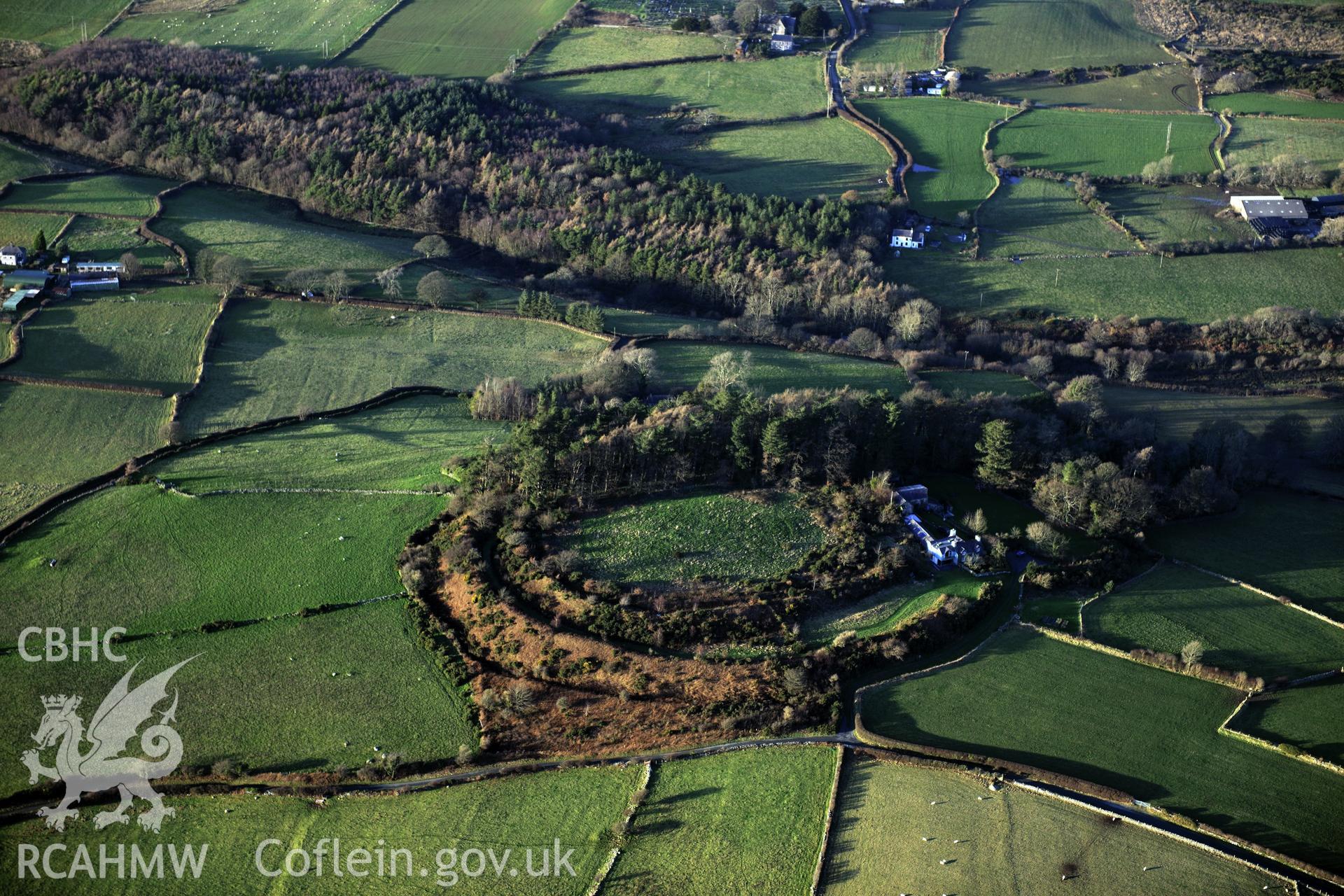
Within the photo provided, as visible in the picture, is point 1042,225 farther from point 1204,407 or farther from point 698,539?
point 698,539

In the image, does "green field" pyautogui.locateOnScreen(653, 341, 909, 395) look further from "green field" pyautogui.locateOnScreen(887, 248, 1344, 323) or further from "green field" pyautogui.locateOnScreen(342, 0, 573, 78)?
"green field" pyautogui.locateOnScreen(342, 0, 573, 78)

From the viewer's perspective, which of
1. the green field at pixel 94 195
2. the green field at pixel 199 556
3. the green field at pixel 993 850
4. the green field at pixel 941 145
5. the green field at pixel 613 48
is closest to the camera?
the green field at pixel 993 850

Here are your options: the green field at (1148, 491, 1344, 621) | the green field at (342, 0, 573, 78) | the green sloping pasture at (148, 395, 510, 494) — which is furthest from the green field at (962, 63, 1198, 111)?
the green sloping pasture at (148, 395, 510, 494)

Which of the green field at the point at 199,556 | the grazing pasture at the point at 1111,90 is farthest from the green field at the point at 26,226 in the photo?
the grazing pasture at the point at 1111,90

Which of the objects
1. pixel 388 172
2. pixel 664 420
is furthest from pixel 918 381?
pixel 388 172

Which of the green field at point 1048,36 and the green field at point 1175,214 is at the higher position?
the green field at point 1048,36

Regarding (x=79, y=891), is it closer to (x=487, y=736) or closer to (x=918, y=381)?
(x=487, y=736)

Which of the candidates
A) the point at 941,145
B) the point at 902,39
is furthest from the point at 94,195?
the point at 902,39

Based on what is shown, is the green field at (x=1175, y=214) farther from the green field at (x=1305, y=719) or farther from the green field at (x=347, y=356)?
the green field at (x=1305, y=719)
